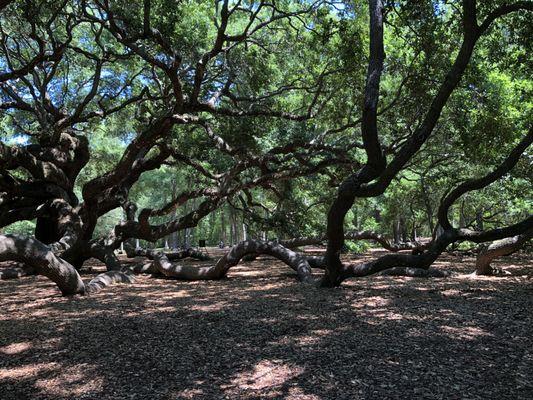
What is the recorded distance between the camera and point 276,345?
4188mm

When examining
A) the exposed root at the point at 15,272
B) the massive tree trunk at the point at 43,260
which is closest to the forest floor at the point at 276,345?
the massive tree trunk at the point at 43,260

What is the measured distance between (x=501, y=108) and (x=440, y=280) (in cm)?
476

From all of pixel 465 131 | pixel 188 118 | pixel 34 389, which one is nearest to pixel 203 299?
pixel 34 389

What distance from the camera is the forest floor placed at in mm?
3205

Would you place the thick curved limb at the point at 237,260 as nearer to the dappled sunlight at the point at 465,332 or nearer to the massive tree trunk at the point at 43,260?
the massive tree trunk at the point at 43,260

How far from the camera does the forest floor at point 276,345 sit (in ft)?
10.5

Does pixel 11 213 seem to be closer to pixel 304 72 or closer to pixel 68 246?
pixel 68 246

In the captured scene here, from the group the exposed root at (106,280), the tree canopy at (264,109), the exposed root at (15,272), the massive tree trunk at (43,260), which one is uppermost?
the tree canopy at (264,109)

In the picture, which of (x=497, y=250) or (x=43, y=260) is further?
(x=497, y=250)

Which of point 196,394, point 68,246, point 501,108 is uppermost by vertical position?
point 501,108

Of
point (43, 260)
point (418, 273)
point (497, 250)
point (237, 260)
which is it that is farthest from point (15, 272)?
point (497, 250)

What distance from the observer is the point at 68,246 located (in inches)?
395

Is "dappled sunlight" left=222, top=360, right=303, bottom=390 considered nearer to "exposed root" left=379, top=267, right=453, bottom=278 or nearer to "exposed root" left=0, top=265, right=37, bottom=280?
"exposed root" left=379, top=267, right=453, bottom=278

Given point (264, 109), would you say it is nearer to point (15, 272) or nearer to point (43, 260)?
point (43, 260)
